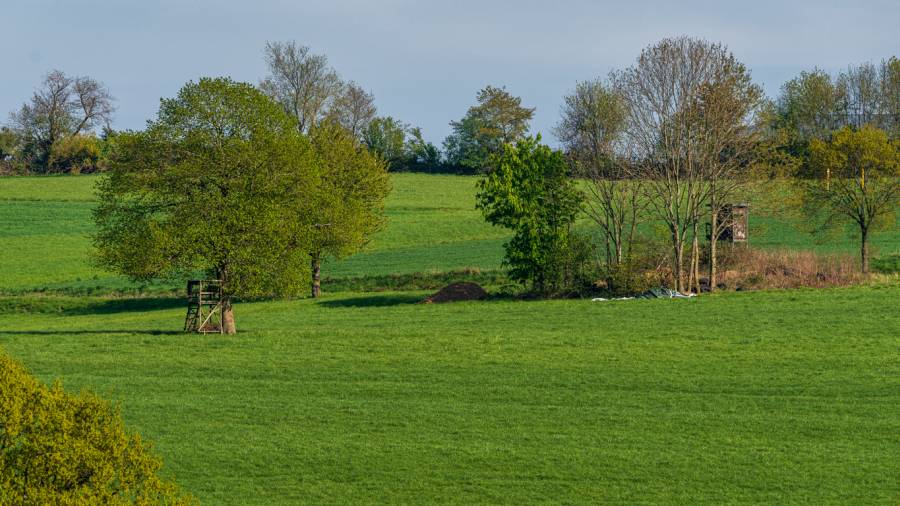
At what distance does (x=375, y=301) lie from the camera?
2430 inches

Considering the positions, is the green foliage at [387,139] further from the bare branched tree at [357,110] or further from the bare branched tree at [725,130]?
the bare branched tree at [725,130]

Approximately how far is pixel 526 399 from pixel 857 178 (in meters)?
41.5

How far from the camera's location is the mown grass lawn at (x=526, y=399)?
2589 centimetres

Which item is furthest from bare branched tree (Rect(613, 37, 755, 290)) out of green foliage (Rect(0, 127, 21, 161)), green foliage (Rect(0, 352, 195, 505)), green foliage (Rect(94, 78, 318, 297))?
green foliage (Rect(0, 127, 21, 161))

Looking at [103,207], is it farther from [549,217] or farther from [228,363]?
[549,217]

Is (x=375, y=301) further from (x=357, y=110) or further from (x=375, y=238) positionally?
(x=357, y=110)

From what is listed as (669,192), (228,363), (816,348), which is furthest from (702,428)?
(669,192)

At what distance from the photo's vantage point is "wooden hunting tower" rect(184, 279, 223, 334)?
48844 mm

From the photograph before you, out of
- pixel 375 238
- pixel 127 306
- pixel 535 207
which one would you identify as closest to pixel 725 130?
pixel 535 207

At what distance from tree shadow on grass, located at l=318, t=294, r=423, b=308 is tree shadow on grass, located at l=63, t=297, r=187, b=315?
31.1 feet

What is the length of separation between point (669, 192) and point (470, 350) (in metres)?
21.6

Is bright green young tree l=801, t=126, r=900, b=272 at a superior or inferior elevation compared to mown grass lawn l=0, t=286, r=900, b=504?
superior

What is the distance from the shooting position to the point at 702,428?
3012 centimetres

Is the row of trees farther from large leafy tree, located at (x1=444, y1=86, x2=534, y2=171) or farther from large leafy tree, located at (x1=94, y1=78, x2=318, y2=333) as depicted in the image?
large leafy tree, located at (x1=444, y1=86, x2=534, y2=171)
